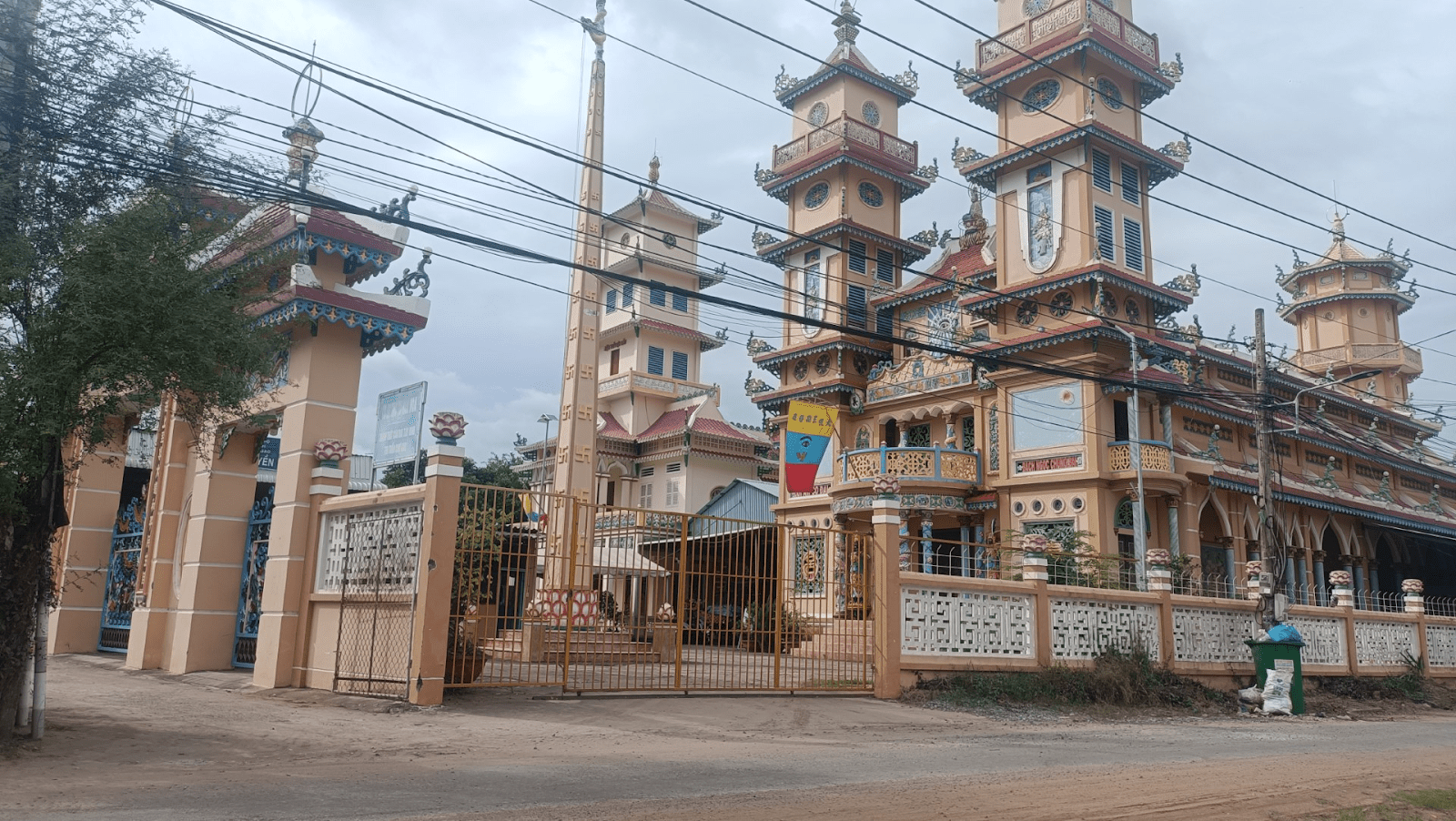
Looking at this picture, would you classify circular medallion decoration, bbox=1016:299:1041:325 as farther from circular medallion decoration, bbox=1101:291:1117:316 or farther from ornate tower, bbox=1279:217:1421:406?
ornate tower, bbox=1279:217:1421:406

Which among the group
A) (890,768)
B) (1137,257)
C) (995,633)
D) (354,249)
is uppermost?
(1137,257)

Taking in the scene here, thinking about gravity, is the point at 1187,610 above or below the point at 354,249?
below

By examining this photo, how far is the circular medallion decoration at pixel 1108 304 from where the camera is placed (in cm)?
2359

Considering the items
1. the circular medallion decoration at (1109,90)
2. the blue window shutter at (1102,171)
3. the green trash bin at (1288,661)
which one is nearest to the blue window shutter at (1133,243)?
the blue window shutter at (1102,171)

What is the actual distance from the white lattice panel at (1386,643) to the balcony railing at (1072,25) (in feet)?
45.5

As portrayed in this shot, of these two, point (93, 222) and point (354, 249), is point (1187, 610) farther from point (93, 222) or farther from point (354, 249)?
point (93, 222)

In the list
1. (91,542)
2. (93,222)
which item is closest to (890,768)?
(93,222)

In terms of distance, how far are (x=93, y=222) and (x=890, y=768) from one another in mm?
7701

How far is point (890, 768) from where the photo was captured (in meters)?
8.59

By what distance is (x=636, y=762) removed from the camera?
27.5 ft

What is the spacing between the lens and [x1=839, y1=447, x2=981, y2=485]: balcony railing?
84.6 ft

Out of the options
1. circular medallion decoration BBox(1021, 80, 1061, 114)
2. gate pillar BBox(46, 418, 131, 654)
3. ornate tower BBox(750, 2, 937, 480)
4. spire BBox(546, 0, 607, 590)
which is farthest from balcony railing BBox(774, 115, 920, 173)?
gate pillar BBox(46, 418, 131, 654)

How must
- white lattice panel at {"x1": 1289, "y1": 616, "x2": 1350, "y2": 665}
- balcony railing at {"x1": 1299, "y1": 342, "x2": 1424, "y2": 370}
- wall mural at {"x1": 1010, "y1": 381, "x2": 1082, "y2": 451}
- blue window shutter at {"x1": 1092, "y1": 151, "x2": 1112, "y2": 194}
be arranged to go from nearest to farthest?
1. white lattice panel at {"x1": 1289, "y1": 616, "x2": 1350, "y2": 665}
2. wall mural at {"x1": 1010, "y1": 381, "x2": 1082, "y2": 451}
3. blue window shutter at {"x1": 1092, "y1": 151, "x2": 1112, "y2": 194}
4. balcony railing at {"x1": 1299, "y1": 342, "x2": 1424, "y2": 370}

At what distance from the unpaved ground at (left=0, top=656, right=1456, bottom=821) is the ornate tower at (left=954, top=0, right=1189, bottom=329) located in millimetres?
13112
